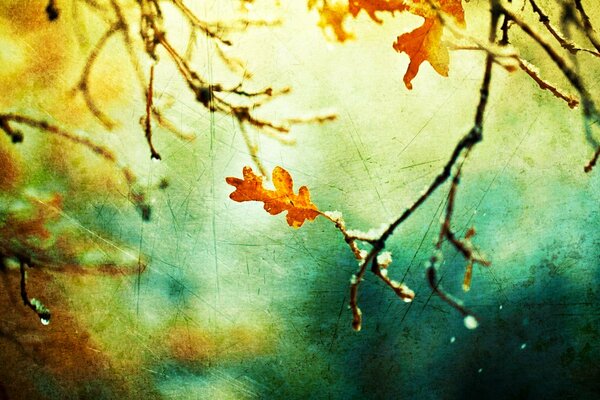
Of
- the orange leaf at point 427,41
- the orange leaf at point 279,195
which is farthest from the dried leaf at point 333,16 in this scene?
the orange leaf at point 279,195

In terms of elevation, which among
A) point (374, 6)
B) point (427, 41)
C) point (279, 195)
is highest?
point (374, 6)

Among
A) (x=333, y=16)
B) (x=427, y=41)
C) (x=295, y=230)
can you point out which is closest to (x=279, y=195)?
(x=295, y=230)

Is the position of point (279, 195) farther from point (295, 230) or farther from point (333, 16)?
point (333, 16)

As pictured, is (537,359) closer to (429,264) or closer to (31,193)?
(429,264)

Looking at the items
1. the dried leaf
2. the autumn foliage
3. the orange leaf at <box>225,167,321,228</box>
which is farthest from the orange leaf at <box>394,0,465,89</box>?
the orange leaf at <box>225,167,321,228</box>

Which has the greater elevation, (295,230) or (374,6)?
(374,6)

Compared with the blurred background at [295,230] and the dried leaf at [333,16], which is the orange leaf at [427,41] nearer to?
the blurred background at [295,230]

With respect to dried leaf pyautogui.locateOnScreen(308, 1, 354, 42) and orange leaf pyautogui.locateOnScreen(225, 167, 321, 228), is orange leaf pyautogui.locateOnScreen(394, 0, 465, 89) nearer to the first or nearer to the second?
dried leaf pyautogui.locateOnScreen(308, 1, 354, 42)

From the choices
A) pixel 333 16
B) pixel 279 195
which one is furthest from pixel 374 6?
pixel 279 195
